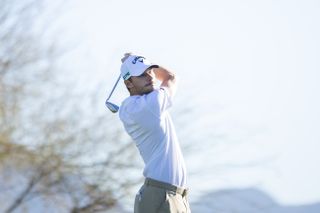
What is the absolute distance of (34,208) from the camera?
17094 millimetres

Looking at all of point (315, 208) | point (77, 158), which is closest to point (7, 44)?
point (77, 158)

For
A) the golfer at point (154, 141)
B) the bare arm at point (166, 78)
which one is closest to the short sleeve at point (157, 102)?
the golfer at point (154, 141)

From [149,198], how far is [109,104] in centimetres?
79

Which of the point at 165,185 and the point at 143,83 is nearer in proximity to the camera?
the point at 165,185

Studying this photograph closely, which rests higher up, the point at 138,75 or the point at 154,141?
the point at 138,75

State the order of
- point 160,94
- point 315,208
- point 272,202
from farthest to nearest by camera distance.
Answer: point 315,208
point 272,202
point 160,94

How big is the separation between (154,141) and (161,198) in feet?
1.13

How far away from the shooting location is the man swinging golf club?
21.2 feet

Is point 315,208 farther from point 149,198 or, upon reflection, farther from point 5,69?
point 149,198

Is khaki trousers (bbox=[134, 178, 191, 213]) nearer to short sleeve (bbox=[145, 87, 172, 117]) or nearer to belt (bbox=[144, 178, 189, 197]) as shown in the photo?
belt (bbox=[144, 178, 189, 197])

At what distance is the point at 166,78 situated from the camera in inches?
269

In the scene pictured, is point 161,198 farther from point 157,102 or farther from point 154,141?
point 157,102

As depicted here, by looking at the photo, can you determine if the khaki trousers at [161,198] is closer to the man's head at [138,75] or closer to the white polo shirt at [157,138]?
the white polo shirt at [157,138]

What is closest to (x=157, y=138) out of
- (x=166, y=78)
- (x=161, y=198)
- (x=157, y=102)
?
(x=157, y=102)
